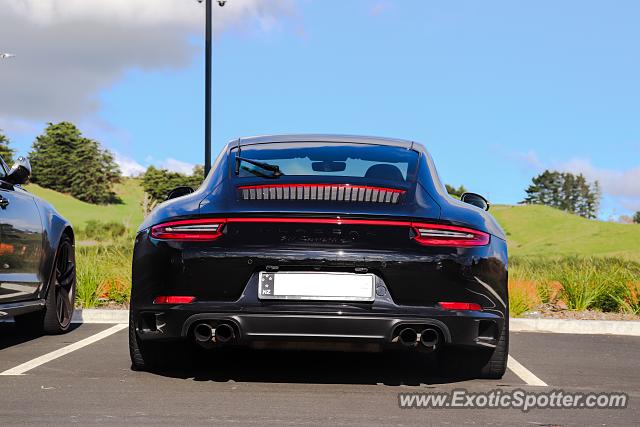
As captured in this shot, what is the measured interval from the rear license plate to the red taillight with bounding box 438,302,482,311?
1.34 feet

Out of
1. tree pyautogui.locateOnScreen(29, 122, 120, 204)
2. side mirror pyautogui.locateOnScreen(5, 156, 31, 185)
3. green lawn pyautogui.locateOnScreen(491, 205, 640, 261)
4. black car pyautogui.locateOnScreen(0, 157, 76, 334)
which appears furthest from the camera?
tree pyautogui.locateOnScreen(29, 122, 120, 204)

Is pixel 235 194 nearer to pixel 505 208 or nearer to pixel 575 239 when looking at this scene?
pixel 575 239

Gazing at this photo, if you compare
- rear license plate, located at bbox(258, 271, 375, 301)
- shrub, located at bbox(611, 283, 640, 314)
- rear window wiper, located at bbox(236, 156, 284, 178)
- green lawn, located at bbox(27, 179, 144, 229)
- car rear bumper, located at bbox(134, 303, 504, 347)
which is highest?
green lawn, located at bbox(27, 179, 144, 229)

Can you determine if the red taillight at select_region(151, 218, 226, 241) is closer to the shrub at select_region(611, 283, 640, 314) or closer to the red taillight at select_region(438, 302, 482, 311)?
the red taillight at select_region(438, 302, 482, 311)

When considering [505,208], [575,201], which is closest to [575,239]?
[505,208]

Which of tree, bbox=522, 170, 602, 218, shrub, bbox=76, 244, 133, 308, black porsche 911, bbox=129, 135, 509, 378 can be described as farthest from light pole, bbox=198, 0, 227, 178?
tree, bbox=522, 170, 602, 218

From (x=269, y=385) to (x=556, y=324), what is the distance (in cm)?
501

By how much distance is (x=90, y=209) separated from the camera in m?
81.2

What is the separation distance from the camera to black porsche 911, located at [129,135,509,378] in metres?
4.88

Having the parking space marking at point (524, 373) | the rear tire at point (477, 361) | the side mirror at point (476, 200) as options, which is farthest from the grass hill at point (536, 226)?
the rear tire at point (477, 361)

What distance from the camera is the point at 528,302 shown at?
10.6m

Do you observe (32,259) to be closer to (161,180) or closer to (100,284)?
(100,284)

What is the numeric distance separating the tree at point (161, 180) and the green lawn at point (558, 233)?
101ft

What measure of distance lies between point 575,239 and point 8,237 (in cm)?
7177
